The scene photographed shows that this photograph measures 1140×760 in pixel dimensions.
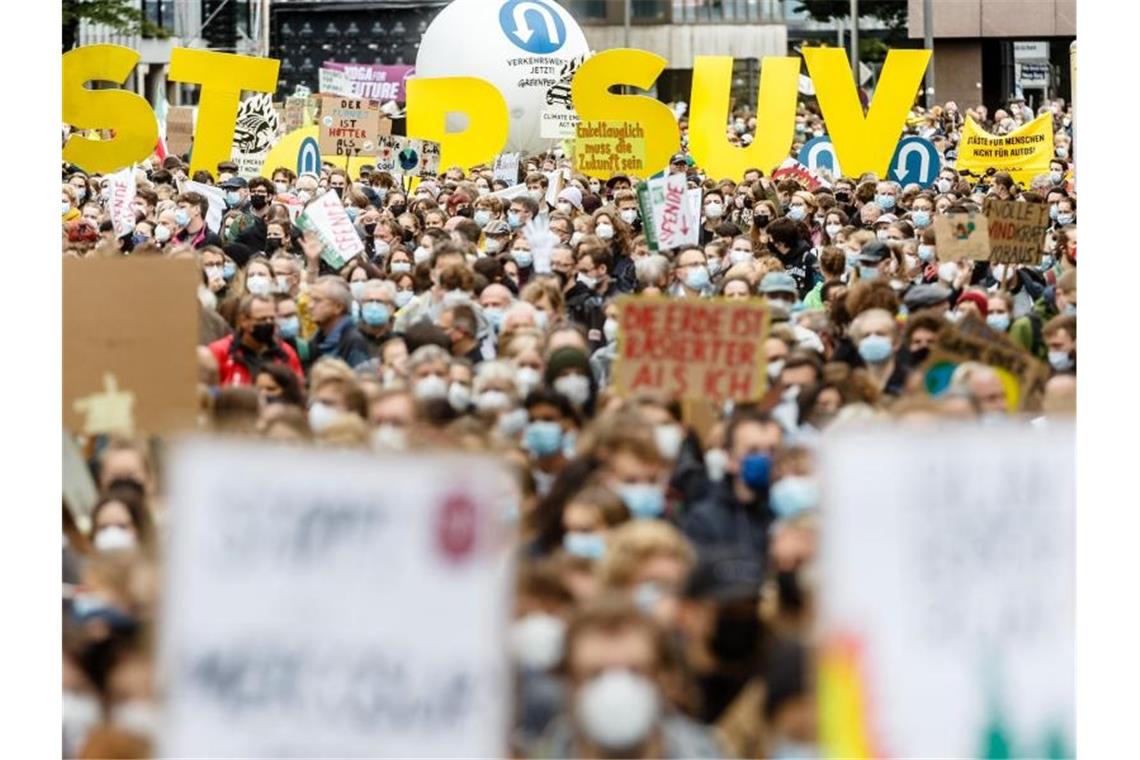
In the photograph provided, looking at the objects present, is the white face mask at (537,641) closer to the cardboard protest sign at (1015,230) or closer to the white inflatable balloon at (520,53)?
the cardboard protest sign at (1015,230)

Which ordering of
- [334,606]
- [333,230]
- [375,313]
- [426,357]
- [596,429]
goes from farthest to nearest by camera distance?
[333,230]
[375,313]
[426,357]
[596,429]
[334,606]

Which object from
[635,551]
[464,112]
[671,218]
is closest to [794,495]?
[635,551]

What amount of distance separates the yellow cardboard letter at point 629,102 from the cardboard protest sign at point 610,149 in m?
0.08

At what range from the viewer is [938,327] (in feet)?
28.8

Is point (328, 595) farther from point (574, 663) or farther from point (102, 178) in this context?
point (102, 178)

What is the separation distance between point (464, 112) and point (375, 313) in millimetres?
14134

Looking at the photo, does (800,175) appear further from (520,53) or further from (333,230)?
(520,53)

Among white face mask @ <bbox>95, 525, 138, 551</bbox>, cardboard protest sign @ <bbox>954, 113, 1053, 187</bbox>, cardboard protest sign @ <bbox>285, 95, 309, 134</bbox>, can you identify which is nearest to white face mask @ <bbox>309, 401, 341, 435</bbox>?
white face mask @ <bbox>95, 525, 138, 551</bbox>

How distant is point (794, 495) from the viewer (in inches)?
248

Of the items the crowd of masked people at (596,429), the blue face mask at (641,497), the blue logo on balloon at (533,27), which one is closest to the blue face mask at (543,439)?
the crowd of masked people at (596,429)

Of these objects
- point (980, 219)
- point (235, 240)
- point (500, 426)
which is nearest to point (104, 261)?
point (500, 426)

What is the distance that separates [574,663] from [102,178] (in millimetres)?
17431

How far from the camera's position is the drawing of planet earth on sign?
2298cm

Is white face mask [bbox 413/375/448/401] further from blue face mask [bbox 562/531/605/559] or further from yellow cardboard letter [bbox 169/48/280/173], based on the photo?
yellow cardboard letter [bbox 169/48/280/173]
